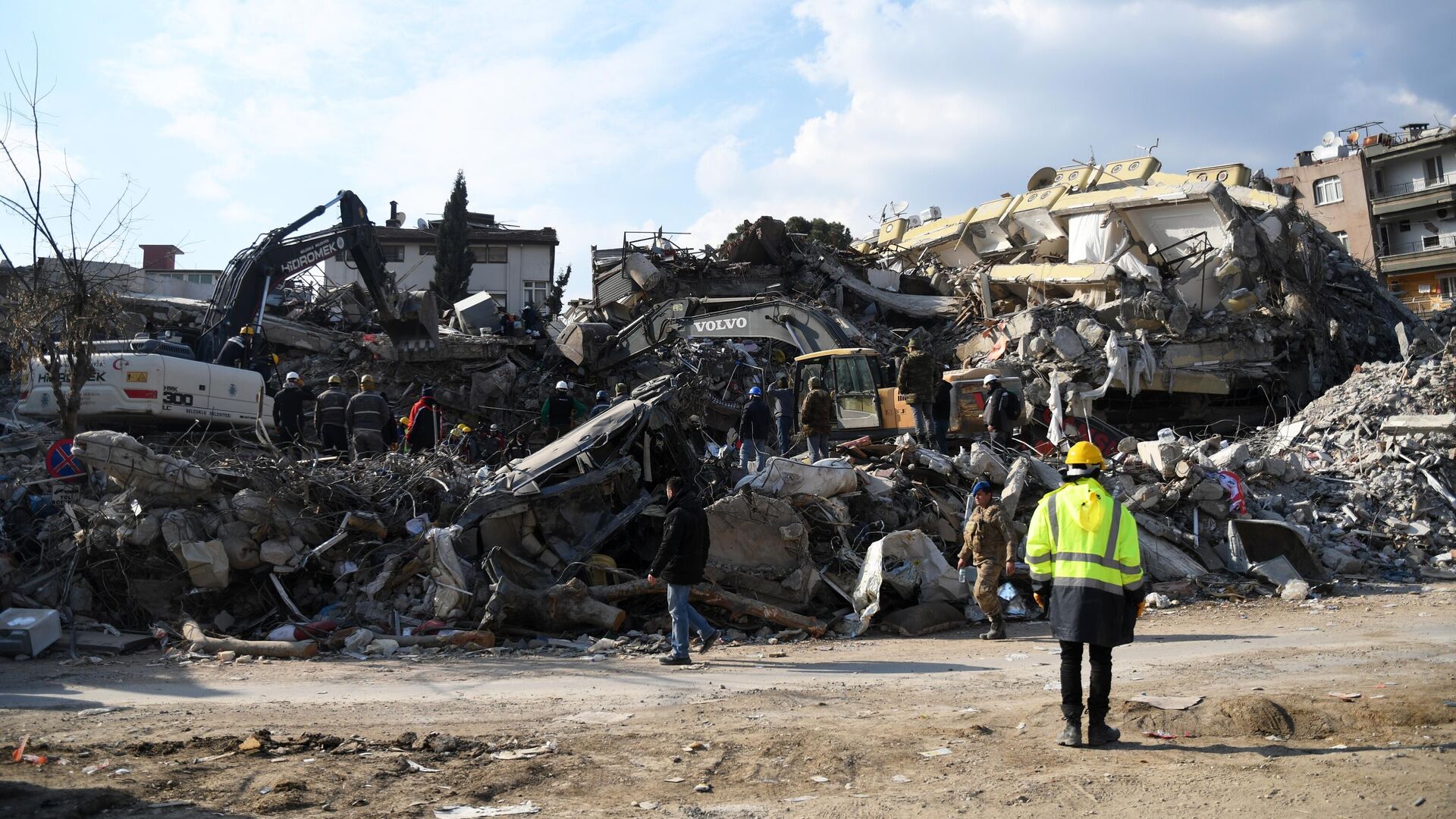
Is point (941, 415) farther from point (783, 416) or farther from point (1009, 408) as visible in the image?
point (783, 416)

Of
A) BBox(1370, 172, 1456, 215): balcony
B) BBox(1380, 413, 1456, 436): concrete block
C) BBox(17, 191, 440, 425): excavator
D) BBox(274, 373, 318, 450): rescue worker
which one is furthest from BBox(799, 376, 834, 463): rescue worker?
BBox(1370, 172, 1456, 215): balcony

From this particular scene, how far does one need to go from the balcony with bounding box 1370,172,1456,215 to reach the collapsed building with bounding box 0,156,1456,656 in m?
19.4

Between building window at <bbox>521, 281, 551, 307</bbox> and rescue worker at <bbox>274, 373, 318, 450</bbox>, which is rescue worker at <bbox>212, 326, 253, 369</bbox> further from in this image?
building window at <bbox>521, 281, 551, 307</bbox>

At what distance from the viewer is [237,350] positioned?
52.3ft

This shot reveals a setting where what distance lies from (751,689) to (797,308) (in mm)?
14412

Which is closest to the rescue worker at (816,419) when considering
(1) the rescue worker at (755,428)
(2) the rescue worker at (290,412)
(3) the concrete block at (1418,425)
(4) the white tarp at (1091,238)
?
(1) the rescue worker at (755,428)

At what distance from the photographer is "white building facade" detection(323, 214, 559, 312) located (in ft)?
137

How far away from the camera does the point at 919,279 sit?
2883 centimetres

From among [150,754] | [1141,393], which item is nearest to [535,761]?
[150,754]

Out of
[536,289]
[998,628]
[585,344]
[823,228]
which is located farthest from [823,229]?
[998,628]

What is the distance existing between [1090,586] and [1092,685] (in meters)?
Answer: 0.47

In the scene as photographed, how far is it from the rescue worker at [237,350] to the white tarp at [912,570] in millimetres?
10540

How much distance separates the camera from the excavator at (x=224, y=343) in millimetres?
13594

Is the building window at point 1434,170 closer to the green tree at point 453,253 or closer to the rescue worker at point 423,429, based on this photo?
the green tree at point 453,253
